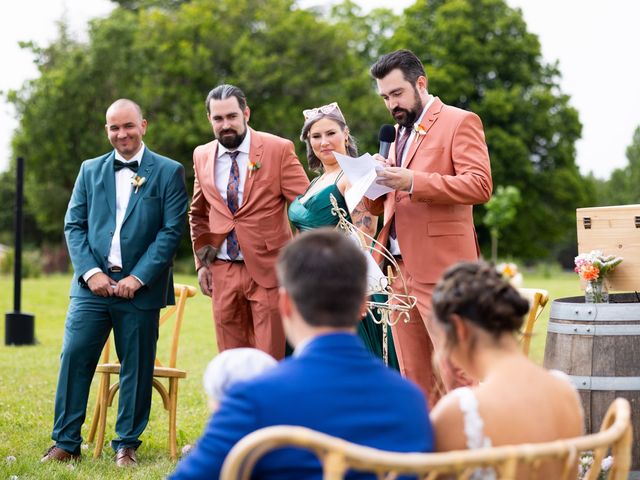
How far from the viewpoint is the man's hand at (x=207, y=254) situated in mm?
5598

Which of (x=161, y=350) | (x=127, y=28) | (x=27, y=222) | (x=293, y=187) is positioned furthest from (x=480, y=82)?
(x=293, y=187)

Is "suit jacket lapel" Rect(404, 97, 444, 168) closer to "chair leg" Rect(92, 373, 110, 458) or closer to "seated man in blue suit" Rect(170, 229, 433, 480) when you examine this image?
"chair leg" Rect(92, 373, 110, 458)

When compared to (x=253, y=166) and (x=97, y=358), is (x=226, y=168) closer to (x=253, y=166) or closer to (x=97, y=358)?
(x=253, y=166)

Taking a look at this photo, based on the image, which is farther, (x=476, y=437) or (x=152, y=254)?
(x=152, y=254)

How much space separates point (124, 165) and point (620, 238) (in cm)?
283

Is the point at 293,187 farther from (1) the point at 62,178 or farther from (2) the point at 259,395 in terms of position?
(1) the point at 62,178

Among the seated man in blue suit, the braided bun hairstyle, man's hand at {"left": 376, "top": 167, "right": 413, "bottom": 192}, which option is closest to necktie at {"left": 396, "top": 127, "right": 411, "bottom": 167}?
man's hand at {"left": 376, "top": 167, "right": 413, "bottom": 192}

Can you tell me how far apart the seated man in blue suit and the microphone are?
108 inches

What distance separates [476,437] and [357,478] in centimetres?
31

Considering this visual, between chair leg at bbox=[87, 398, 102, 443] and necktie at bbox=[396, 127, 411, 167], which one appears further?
chair leg at bbox=[87, 398, 102, 443]

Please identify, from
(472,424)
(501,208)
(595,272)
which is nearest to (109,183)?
(595,272)

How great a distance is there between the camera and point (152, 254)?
18.3 feet

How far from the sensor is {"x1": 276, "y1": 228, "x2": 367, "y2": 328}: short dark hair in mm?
2088

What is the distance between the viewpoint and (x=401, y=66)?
15.1 ft
